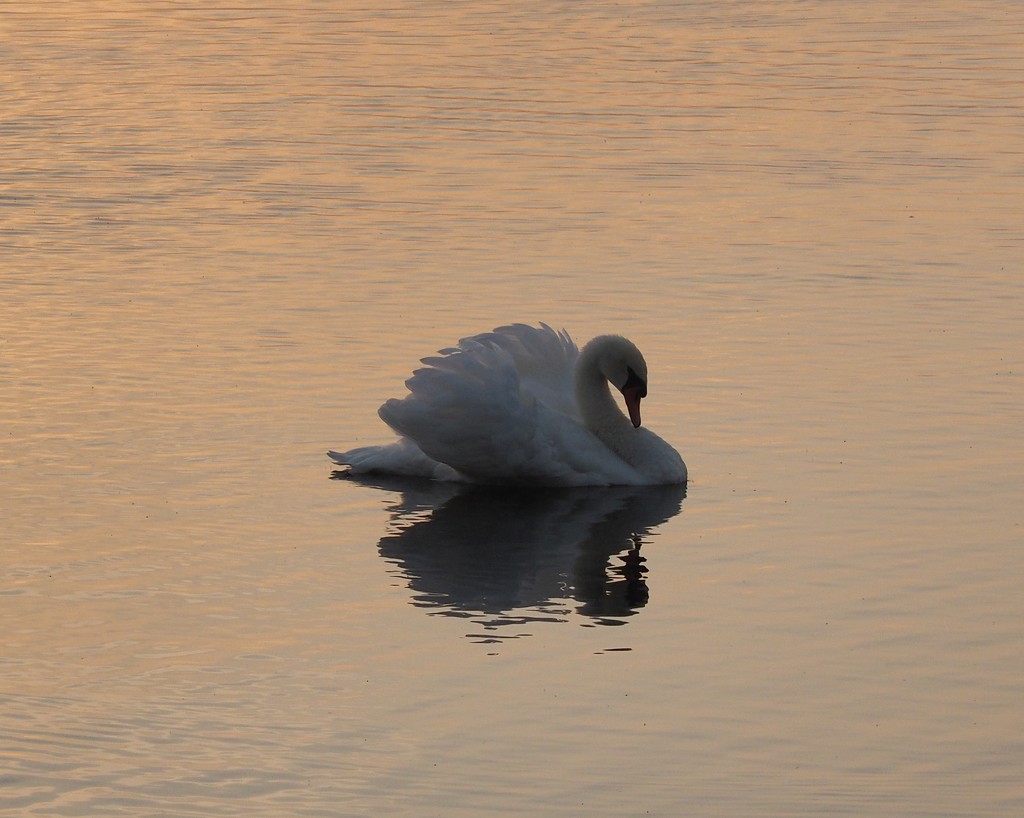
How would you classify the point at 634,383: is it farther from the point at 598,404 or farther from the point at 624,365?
the point at 598,404

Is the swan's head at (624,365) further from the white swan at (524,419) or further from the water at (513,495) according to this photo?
the water at (513,495)

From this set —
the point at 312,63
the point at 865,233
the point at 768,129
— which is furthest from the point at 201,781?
the point at 312,63

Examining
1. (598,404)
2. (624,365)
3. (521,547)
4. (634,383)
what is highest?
(624,365)

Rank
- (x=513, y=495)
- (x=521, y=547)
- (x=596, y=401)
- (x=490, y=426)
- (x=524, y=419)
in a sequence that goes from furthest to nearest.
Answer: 1. (x=596, y=401)
2. (x=513, y=495)
3. (x=524, y=419)
4. (x=490, y=426)
5. (x=521, y=547)

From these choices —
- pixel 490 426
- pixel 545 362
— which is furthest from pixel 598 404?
pixel 490 426

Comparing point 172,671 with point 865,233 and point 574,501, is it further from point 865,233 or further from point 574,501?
point 865,233

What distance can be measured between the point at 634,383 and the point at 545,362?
647mm

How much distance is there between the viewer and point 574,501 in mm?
13305

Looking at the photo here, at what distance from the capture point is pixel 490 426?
13133 mm

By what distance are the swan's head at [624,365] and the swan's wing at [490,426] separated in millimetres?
337

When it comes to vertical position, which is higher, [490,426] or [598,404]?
[598,404]

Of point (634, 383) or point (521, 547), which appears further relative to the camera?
point (634, 383)

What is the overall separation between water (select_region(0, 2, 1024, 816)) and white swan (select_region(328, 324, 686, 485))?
26cm

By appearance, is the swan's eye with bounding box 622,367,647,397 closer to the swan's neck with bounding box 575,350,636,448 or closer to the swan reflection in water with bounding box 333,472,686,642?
the swan's neck with bounding box 575,350,636,448
